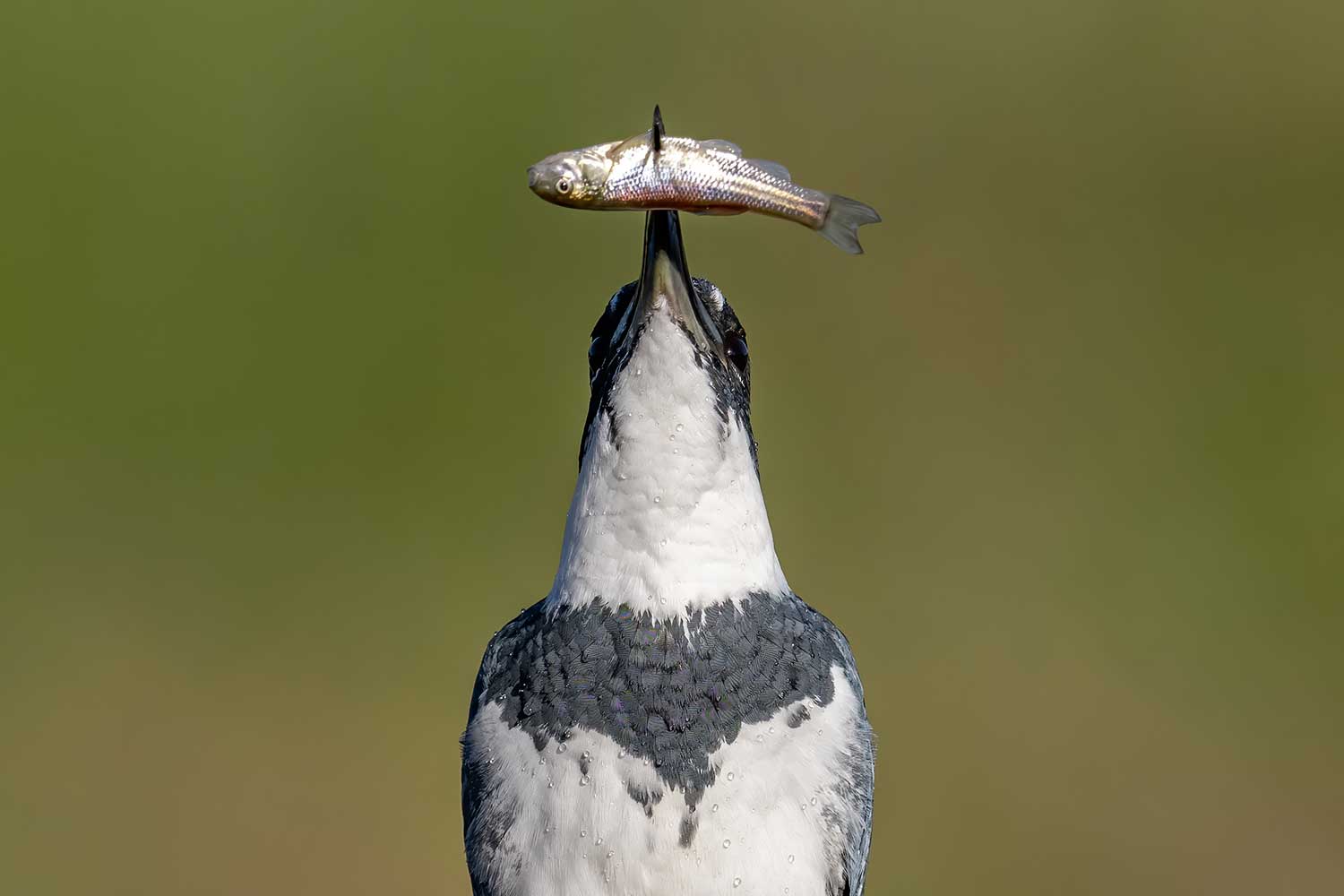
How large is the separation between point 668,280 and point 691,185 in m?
0.30

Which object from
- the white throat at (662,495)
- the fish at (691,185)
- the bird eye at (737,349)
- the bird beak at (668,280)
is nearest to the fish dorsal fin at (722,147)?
the fish at (691,185)

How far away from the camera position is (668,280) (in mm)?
3551

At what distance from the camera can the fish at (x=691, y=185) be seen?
10.6 feet

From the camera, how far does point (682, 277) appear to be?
357 cm

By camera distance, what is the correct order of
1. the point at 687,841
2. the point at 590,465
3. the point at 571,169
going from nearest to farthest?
the point at 571,169 < the point at 687,841 < the point at 590,465

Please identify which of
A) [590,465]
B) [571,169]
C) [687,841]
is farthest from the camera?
[590,465]

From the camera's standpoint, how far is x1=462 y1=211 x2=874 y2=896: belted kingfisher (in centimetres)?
347

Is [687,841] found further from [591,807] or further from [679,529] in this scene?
[679,529]

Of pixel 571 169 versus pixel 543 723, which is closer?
pixel 571 169

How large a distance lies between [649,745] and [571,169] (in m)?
1.29

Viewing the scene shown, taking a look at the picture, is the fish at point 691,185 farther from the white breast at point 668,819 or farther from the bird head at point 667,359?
the white breast at point 668,819

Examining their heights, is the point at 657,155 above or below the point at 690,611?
above

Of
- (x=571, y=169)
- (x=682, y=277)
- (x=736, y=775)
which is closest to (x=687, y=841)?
(x=736, y=775)

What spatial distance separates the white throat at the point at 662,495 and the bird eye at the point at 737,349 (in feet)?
0.71
